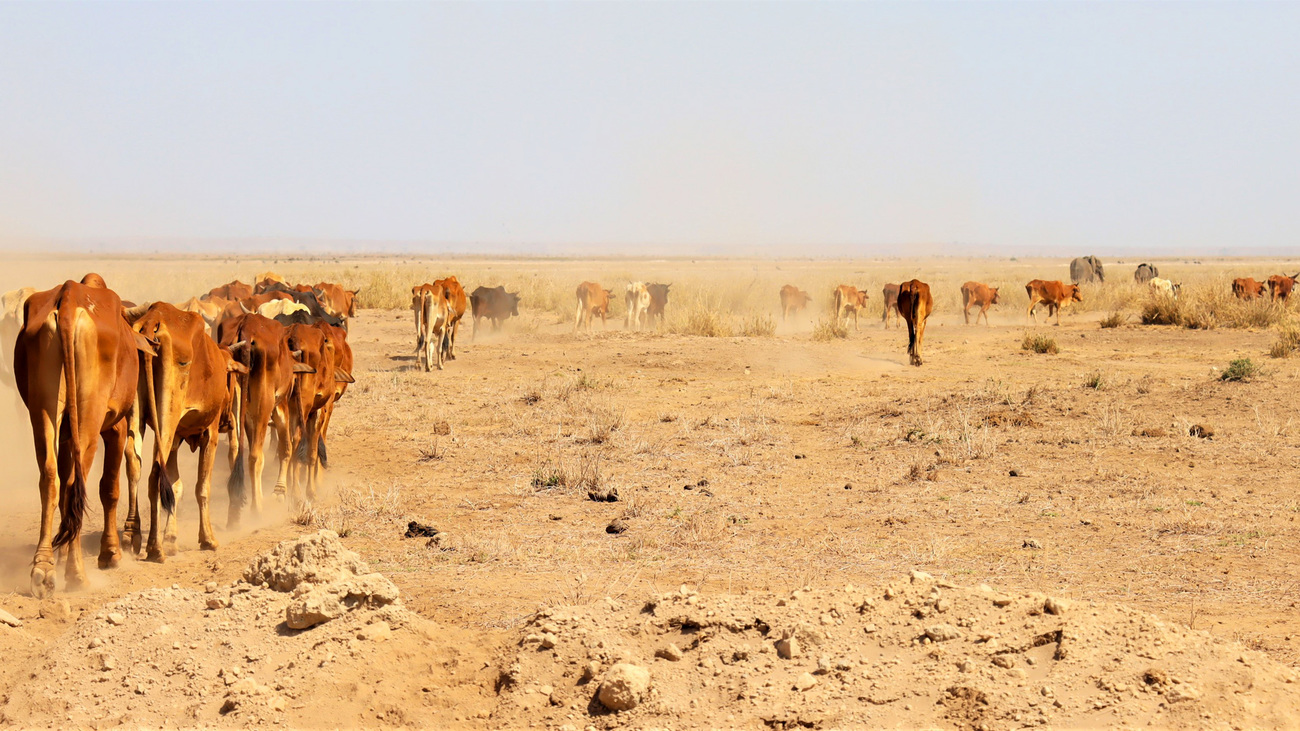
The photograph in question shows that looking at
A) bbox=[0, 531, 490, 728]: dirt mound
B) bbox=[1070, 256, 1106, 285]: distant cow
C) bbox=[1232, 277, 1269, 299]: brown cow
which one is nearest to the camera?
bbox=[0, 531, 490, 728]: dirt mound

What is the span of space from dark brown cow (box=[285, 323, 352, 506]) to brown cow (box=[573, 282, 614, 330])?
1763 centimetres

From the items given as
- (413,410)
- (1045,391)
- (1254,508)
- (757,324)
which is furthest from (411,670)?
(757,324)

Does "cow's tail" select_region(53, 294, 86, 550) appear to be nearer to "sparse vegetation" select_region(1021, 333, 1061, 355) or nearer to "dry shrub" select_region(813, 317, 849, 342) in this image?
"sparse vegetation" select_region(1021, 333, 1061, 355)

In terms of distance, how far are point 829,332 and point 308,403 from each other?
1784 cm

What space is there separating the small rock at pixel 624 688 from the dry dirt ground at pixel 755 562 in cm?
6

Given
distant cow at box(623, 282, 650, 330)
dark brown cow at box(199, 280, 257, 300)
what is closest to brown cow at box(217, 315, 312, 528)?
dark brown cow at box(199, 280, 257, 300)

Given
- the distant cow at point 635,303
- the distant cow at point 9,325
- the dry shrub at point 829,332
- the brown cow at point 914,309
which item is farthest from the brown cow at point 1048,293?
the distant cow at point 9,325

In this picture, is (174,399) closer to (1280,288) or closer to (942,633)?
(942,633)

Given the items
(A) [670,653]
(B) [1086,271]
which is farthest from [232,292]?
(B) [1086,271]

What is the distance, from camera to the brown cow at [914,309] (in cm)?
1994

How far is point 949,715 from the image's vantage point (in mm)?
4172

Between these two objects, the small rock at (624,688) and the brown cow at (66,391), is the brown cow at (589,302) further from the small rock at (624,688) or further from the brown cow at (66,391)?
the small rock at (624,688)

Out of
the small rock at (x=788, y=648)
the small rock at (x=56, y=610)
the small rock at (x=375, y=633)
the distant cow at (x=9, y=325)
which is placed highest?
the distant cow at (x=9, y=325)

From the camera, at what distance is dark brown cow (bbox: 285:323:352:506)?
9.08m
